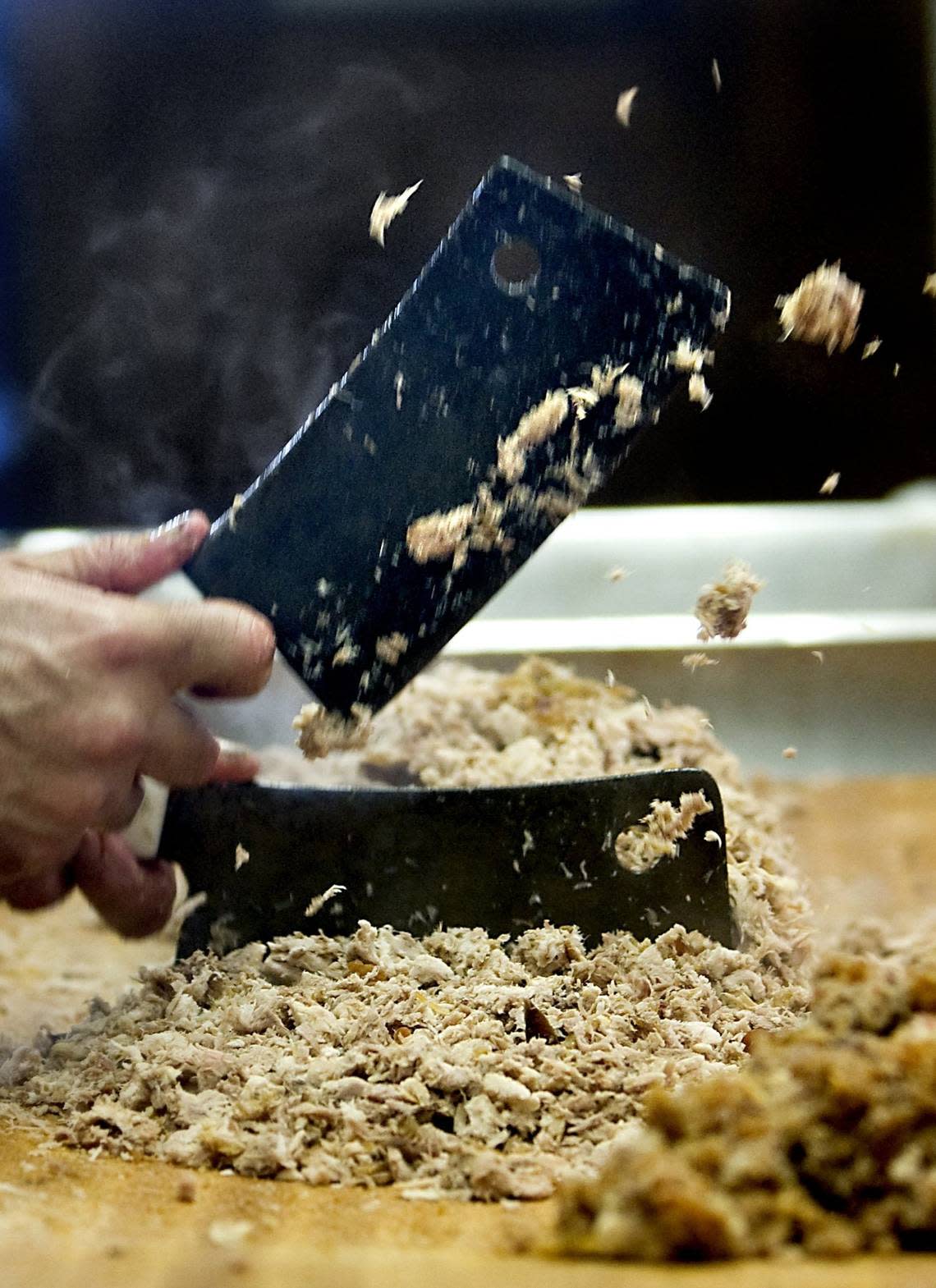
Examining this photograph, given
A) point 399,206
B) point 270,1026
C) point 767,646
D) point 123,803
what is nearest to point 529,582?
point 767,646

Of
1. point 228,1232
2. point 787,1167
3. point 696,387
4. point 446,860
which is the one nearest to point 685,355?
point 696,387

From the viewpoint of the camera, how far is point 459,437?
107cm

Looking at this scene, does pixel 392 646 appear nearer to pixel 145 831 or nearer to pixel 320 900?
pixel 320 900

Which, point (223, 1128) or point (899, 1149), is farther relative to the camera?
point (223, 1128)

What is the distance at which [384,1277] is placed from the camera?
2.11ft

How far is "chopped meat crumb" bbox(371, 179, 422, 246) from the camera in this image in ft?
4.31

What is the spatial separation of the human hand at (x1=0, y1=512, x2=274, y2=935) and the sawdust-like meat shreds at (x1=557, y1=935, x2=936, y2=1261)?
23.3 inches

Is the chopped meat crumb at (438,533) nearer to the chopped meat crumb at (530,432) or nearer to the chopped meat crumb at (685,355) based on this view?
the chopped meat crumb at (530,432)

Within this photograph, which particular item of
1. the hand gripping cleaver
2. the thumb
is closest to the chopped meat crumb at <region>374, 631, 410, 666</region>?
the hand gripping cleaver

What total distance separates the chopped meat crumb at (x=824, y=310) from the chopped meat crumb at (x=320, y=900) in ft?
2.26

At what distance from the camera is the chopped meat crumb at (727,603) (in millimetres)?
1124

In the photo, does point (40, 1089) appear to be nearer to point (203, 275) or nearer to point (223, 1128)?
point (223, 1128)

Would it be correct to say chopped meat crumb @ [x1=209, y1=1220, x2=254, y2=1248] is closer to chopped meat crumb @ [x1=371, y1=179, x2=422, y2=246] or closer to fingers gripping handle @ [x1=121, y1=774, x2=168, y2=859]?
fingers gripping handle @ [x1=121, y1=774, x2=168, y2=859]

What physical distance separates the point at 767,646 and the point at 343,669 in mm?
1096
